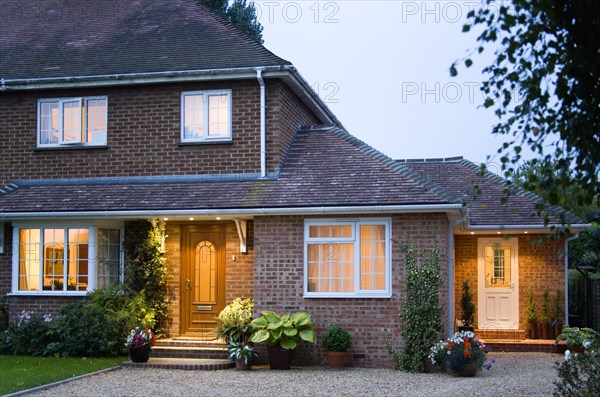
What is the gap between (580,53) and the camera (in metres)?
6.57

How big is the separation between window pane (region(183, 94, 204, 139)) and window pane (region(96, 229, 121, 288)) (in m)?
2.59

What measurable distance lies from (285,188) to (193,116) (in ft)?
9.35

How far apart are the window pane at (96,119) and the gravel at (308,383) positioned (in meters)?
5.54

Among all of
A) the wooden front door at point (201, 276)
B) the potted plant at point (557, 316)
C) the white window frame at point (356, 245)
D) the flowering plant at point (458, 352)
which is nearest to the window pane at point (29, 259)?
the wooden front door at point (201, 276)

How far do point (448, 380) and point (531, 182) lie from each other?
7.07m

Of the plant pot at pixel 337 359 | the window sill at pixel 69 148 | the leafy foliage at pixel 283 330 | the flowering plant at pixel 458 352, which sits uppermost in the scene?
the window sill at pixel 69 148

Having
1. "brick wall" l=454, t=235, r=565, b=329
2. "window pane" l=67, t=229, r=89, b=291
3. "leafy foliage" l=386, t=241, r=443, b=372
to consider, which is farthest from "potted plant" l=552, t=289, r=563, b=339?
"window pane" l=67, t=229, r=89, b=291

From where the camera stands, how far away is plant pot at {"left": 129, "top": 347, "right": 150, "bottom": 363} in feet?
48.4

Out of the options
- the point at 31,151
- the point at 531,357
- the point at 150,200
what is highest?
the point at 31,151

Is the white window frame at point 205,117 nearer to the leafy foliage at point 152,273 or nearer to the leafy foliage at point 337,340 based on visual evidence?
the leafy foliage at point 152,273

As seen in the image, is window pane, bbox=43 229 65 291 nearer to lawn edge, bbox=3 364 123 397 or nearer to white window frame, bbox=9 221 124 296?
white window frame, bbox=9 221 124 296

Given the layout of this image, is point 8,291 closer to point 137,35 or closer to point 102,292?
point 102,292

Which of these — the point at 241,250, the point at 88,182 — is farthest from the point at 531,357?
the point at 88,182

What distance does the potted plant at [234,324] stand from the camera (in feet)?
48.8
